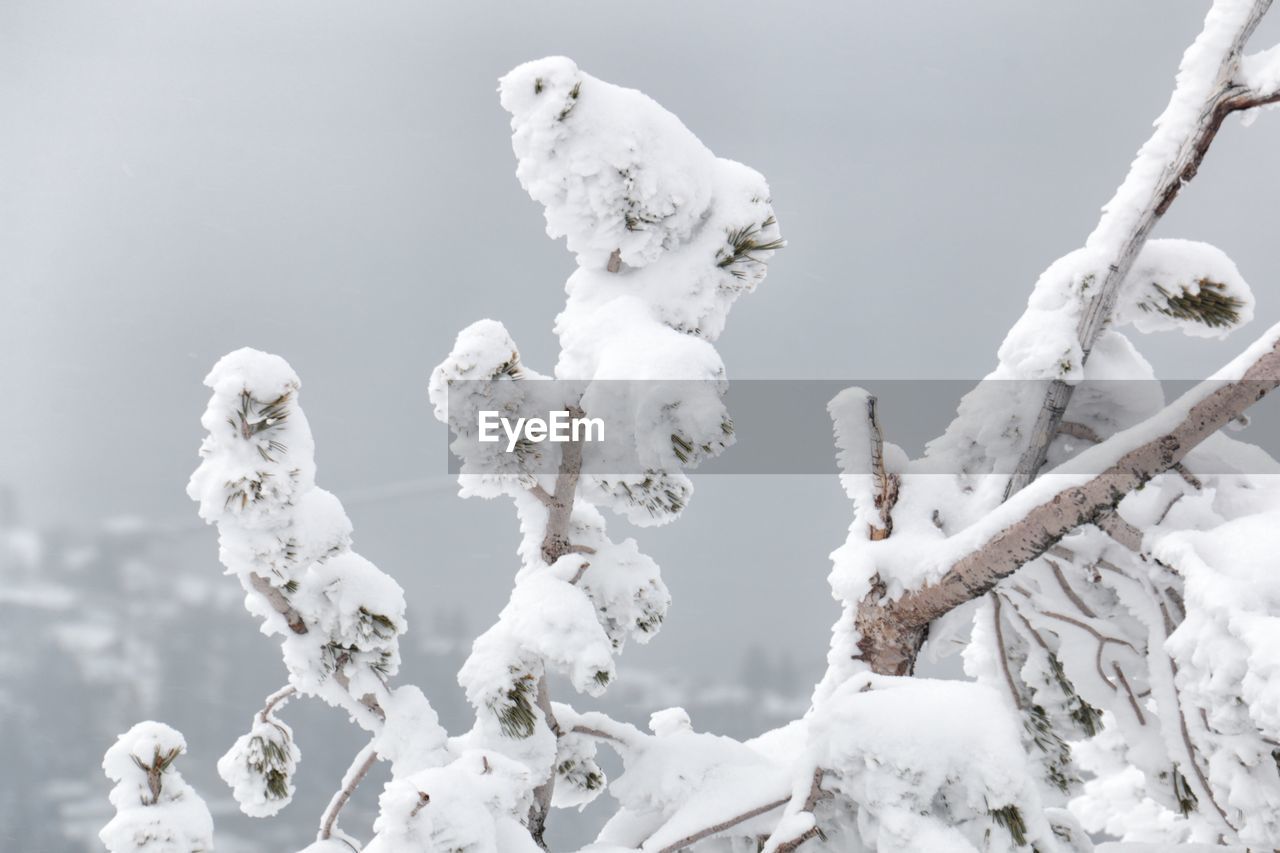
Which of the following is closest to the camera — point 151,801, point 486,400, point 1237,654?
point 1237,654

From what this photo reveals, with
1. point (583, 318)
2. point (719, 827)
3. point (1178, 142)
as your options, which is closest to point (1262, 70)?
point (1178, 142)

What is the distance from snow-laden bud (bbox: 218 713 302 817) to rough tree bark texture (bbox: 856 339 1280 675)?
68.6 inches

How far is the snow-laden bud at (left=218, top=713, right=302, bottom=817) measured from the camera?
2.44 metres

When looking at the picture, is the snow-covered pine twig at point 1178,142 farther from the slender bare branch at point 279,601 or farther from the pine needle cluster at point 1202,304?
the slender bare branch at point 279,601

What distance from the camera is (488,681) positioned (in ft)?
6.49

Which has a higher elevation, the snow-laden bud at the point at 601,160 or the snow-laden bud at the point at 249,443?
the snow-laden bud at the point at 601,160

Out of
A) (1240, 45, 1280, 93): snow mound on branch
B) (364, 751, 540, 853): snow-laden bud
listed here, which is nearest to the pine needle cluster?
(1240, 45, 1280, 93): snow mound on branch

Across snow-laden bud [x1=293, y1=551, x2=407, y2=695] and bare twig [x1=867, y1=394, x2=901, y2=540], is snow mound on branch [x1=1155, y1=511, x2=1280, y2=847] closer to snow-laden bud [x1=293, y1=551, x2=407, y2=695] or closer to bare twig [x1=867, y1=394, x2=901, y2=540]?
bare twig [x1=867, y1=394, x2=901, y2=540]

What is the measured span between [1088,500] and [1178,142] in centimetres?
85

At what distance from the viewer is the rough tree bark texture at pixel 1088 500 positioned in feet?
5.25

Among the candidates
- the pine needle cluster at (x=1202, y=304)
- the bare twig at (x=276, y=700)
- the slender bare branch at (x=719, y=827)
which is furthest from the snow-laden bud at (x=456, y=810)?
the pine needle cluster at (x=1202, y=304)

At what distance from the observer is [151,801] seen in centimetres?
217

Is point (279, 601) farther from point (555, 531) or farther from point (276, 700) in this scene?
point (555, 531)

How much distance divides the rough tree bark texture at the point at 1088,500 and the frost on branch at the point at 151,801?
1778 mm
